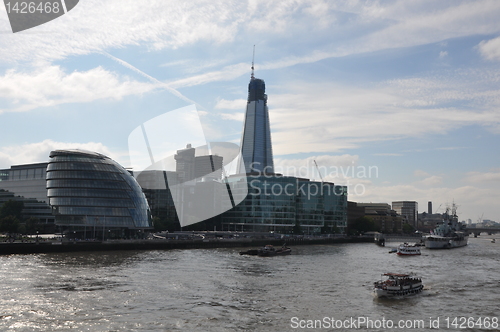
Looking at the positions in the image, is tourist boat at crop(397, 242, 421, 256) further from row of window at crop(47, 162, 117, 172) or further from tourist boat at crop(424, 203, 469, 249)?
row of window at crop(47, 162, 117, 172)

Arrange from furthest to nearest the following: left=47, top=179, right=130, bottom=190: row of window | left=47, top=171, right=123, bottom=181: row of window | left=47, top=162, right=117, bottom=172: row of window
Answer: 1. left=47, top=162, right=117, bottom=172: row of window
2. left=47, top=171, right=123, bottom=181: row of window
3. left=47, top=179, right=130, bottom=190: row of window

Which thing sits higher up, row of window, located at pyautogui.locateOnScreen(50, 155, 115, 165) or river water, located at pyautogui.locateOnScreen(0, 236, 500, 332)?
row of window, located at pyautogui.locateOnScreen(50, 155, 115, 165)

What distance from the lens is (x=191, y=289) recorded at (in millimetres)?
45375

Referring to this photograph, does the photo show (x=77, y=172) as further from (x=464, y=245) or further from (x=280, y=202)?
(x=464, y=245)

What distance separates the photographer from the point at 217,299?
134 ft

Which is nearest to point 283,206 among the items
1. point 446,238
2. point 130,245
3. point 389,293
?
point 446,238

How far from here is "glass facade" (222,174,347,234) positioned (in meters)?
174

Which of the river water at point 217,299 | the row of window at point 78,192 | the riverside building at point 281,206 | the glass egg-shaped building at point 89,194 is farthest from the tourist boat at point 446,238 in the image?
the row of window at point 78,192

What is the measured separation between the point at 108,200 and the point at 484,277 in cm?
8069

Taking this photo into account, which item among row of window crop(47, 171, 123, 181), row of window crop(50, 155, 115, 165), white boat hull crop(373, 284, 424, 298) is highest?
row of window crop(50, 155, 115, 165)

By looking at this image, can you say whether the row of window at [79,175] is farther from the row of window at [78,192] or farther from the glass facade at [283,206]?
the glass facade at [283,206]

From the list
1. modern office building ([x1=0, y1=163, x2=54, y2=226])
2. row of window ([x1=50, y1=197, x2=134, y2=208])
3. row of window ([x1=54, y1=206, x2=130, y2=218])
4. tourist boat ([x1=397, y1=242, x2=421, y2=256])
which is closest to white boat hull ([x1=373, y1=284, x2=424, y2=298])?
tourist boat ([x1=397, y1=242, x2=421, y2=256])

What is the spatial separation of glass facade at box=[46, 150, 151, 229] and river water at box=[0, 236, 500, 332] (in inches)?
1663

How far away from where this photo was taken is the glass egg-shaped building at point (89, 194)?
348 feet
